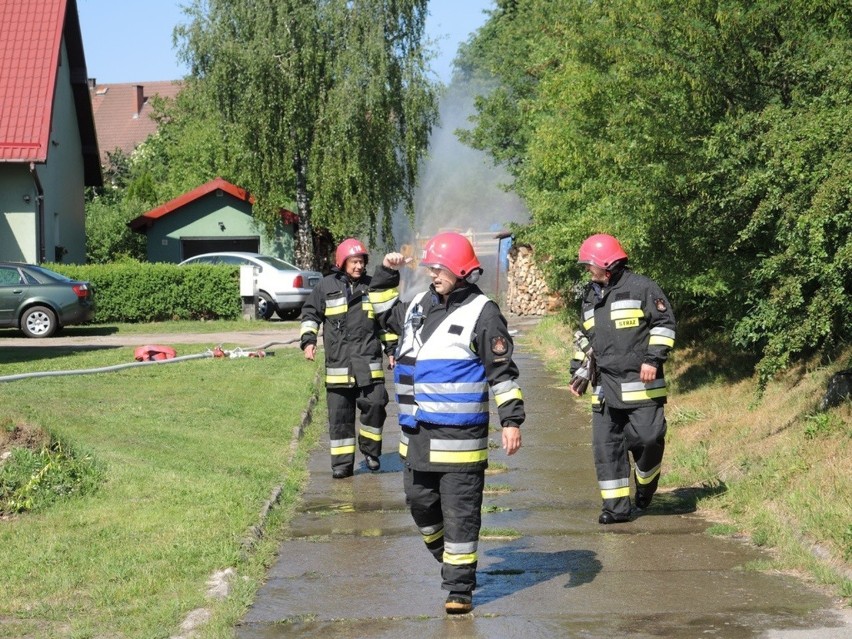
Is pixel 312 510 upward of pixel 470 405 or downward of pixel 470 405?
downward

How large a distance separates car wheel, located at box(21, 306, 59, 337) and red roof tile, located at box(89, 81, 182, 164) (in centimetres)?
5921

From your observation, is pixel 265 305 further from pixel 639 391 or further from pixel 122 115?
pixel 122 115

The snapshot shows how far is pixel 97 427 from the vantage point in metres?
11.2

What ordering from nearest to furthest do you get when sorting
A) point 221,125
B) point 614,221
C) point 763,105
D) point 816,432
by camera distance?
point 816,432 < point 763,105 < point 614,221 < point 221,125

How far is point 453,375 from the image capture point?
6.39 meters

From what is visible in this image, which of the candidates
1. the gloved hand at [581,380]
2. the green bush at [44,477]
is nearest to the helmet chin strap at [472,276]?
the gloved hand at [581,380]

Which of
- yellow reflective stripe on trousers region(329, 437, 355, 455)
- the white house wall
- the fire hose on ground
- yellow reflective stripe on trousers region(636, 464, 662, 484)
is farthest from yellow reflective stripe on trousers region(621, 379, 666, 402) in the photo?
the white house wall

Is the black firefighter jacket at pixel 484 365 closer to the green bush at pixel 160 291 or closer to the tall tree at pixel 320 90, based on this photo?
the green bush at pixel 160 291

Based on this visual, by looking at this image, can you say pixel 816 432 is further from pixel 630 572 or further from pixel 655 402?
pixel 630 572

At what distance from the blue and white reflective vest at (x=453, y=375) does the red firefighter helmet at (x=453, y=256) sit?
178 mm

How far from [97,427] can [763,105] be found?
6.53 metres

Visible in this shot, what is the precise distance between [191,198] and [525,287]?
11.9 meters

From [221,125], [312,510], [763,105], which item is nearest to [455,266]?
[312,510]

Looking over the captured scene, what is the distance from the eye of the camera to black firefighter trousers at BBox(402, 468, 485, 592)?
6.29m
